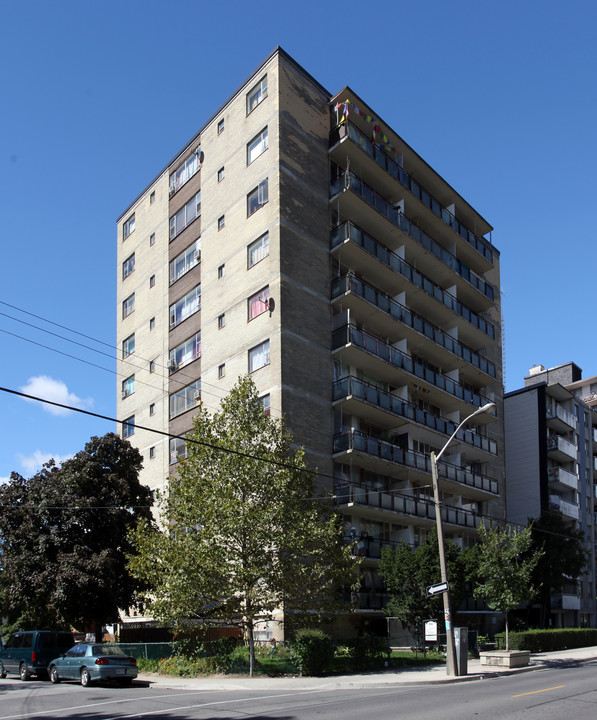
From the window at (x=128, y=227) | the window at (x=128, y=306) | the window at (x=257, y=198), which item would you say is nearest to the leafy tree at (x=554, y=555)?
the window at (x=257, y=198)

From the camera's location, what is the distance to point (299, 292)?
3572 centimetres

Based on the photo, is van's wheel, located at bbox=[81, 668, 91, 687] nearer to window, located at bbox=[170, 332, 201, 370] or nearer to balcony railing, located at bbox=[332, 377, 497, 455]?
balcony railing, located at bbox=[332, 377, 497, 455]

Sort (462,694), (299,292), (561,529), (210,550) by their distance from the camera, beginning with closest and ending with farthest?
(462,694)
(210,550)
(299,292)
(561,529)

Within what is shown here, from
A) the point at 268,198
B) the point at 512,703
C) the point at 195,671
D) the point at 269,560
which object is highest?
the point at 268,198

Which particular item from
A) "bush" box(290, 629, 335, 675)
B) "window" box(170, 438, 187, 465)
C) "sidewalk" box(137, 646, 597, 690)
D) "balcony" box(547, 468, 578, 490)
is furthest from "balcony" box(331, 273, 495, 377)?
"sidewalk" box(137, 646, 597, 690)

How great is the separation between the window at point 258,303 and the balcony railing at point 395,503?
9092 millimetres

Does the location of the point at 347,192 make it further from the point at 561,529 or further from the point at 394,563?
the point at 561,529

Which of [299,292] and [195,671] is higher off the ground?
[299,292]

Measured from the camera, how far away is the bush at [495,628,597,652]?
34.7m

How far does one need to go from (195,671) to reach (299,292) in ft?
57.5

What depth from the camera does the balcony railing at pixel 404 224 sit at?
127 ft

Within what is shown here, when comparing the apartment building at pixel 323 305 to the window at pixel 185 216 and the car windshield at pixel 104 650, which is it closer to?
the window at pixel 185 216

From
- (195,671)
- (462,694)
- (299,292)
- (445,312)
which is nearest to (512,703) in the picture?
(462,694)

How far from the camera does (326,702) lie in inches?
674
